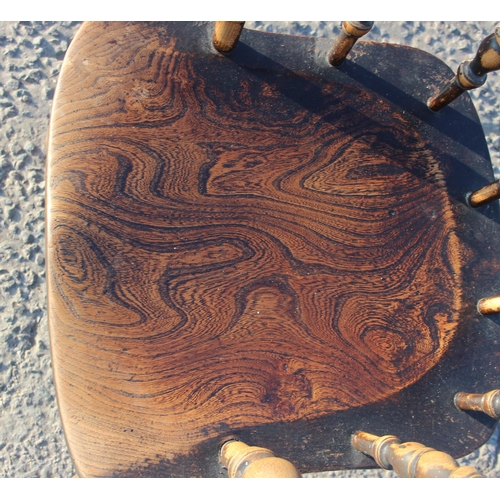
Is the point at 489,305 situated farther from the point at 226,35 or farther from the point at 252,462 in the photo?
the point at 226,35

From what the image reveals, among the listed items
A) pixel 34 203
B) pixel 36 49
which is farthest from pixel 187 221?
pixel 36 49

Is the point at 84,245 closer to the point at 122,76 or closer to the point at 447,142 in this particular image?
the point at 122,76

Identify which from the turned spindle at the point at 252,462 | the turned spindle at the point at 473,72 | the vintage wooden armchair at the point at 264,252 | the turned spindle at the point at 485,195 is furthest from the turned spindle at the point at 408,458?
the turned spindle at the point at 473,72

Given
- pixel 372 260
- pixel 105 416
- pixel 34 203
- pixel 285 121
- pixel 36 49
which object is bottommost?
pixel 34 203

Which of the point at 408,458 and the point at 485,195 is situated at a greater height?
the point at 485,195

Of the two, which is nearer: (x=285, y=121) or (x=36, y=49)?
(x=285, y=121)

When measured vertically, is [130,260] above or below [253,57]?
below

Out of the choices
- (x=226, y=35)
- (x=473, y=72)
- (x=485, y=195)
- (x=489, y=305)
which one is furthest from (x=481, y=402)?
(x=226, y=35)

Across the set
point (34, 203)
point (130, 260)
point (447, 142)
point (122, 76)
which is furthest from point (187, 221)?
point (34, 203)
